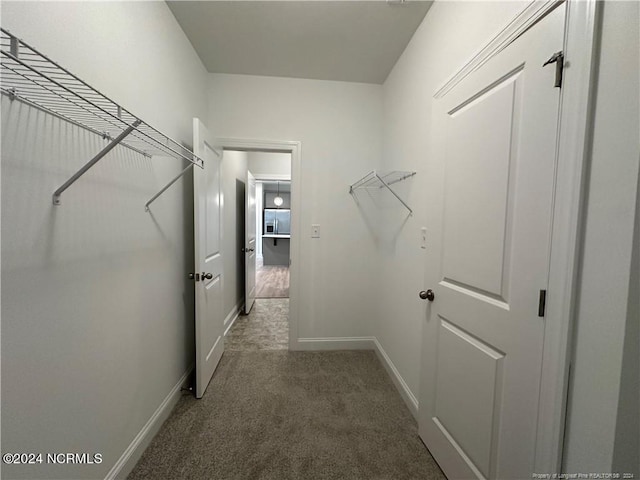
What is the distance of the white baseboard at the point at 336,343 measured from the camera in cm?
264

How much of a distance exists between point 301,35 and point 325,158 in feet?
3.17

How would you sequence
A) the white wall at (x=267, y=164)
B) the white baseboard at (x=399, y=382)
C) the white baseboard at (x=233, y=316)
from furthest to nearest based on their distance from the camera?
1. the white wall at (x=267, y=164)
2. the white baseboard at (x=233, y=316)
3. the white baseboard at (x=399, y=382)

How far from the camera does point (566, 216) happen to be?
0.80 metres

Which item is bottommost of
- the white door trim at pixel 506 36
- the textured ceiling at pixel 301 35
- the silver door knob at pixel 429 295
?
the silver door knob at pixel 429 295

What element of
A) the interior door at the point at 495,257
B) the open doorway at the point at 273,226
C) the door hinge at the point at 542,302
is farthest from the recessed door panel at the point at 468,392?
the open doorway at the point at 273,226

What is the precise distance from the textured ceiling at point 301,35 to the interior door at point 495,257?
0.86 m

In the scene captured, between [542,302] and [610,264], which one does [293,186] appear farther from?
[610,264]

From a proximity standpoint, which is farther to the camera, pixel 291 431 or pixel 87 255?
pixel 291 431

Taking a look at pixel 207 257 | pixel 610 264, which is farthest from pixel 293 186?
pixel 610 264

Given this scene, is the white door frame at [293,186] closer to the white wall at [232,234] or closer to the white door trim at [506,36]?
the white wall at [232,234]

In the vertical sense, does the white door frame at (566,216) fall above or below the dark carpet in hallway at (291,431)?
above

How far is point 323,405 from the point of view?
6.09 ft

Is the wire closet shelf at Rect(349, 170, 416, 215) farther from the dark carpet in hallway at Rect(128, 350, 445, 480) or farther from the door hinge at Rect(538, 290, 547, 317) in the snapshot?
the dark carpet in hallway at Rect(128, 350, 445, 480)

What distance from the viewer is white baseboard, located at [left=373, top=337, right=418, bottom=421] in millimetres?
1788
